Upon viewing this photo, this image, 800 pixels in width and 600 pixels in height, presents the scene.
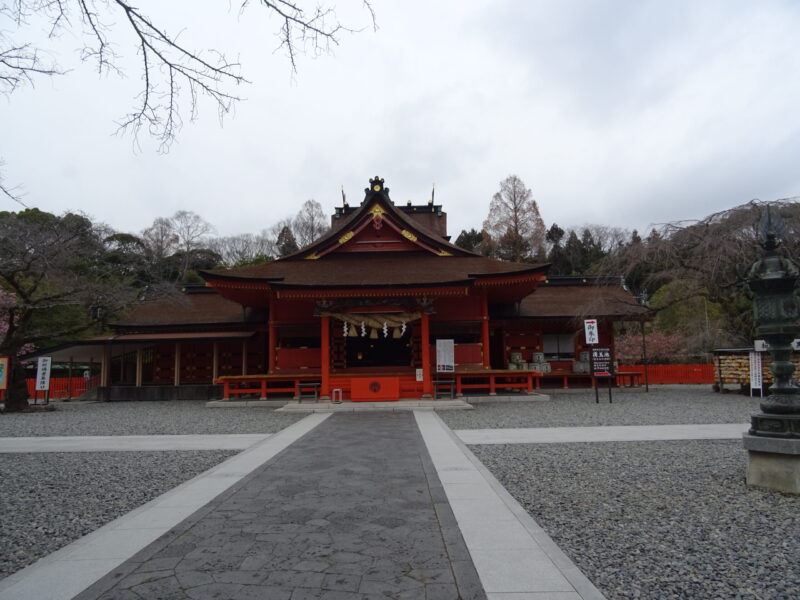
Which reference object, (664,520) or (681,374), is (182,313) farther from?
(681,374)

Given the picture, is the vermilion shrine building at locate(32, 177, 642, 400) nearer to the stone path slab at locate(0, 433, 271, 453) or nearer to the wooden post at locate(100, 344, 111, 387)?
the wooden post at locate(100, 344, 111, 387)

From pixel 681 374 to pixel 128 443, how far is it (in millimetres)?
26272

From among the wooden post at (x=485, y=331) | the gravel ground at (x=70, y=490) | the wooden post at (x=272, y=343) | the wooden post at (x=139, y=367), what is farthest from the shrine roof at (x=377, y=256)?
the gravel ground at (x=70, y=490)

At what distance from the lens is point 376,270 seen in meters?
19.3

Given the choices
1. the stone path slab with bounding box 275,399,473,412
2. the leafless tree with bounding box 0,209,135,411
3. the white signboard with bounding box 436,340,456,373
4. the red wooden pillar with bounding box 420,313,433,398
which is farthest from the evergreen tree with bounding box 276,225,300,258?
the stone path slab with bounding box 275,399,473,412

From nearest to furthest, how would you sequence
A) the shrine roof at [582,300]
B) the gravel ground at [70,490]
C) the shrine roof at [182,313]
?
the gravel ground at [70,490] < the shrine roof at [582,300] < the shrine roof at [182,313]

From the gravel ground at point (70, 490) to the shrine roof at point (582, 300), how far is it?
1645 centimetres

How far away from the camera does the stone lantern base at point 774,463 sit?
550 cm

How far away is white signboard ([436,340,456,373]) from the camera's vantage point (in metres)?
16.5

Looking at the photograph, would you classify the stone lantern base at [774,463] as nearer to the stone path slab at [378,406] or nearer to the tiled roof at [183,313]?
the stone path slab at [378,406]

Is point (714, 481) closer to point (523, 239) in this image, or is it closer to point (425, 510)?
point (425, 510)

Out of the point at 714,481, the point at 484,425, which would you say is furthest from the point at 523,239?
the point at 714,481

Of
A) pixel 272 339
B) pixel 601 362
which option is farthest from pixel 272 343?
pixel 601 362

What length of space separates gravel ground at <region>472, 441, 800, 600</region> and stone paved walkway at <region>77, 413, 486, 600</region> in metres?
1.09
